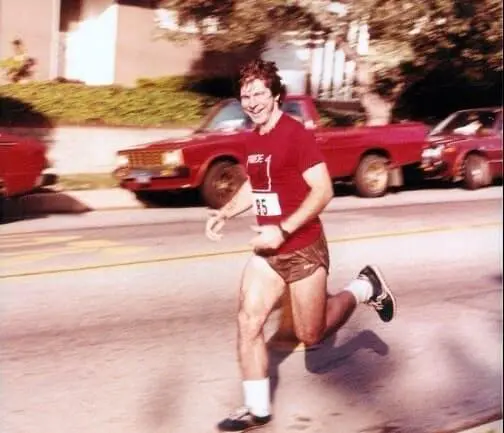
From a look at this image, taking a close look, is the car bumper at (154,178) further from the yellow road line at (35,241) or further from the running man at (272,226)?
the yellow road line at (35,241)

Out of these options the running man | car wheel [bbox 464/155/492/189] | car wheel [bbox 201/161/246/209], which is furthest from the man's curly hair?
car wheel [bbox 464/155/492/189]

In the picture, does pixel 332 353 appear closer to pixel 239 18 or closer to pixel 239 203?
pixel 239 203

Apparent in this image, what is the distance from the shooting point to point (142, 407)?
4.24m

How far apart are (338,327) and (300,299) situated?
576mm

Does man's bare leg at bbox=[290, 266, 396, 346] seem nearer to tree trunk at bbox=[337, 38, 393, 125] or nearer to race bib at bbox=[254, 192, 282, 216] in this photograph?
race bib at bbox=[254, 192, 282, 216]

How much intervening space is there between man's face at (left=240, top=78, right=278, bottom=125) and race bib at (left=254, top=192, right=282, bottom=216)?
35cm

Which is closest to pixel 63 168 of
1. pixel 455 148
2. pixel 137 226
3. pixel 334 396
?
pixel 137 226

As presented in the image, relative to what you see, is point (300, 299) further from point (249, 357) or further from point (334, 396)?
point (334, 396)

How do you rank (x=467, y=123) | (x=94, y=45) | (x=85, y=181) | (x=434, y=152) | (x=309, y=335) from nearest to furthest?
(x=85, y=181)
(x=94, y=45)
(x=309, y=335)
(x=434, y=152)
(x=467, y=123)

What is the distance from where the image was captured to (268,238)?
4.06 m

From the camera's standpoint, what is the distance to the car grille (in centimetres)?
409

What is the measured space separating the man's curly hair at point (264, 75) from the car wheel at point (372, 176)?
990mm

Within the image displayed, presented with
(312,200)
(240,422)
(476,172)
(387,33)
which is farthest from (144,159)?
(476,172)

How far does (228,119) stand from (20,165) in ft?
3.72
